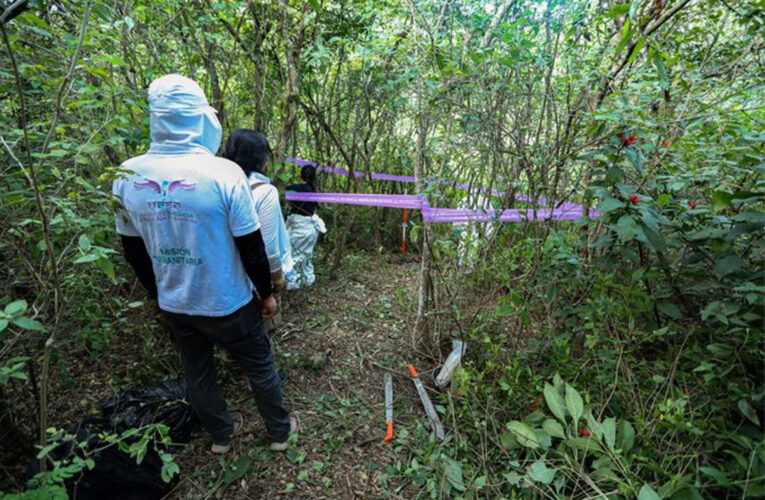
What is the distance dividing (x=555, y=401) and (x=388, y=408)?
3.54ft

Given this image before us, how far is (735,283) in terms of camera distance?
4.27 feet

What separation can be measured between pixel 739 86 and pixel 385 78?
2.56 m

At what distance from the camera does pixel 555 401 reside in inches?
62.5

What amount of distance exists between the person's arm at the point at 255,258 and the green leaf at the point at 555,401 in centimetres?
143

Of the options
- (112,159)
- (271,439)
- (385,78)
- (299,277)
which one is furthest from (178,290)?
(385,78)

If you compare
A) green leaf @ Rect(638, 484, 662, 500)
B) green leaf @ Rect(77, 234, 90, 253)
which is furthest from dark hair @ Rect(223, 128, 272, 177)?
green leaf @ Rect(638, 484, 662, 500)

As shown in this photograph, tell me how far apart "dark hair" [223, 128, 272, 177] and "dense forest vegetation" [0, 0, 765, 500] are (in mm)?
479

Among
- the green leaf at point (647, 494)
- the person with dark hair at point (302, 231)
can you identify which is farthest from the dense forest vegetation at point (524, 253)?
the person with dark hair at point (302, 231)

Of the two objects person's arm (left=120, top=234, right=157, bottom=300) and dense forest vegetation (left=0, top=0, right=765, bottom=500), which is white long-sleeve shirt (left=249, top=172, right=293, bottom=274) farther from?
dense forest vegetation (left=0, top=0, right=765, bottom=500)

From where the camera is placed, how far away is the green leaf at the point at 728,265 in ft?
4.21

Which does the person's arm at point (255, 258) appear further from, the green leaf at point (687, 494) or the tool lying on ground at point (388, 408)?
the green leaf at point (687, 494)

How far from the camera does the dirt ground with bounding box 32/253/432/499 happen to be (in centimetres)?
183

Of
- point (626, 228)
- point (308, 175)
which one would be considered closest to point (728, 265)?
point (626, 228)

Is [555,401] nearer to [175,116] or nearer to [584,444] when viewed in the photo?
[584,444]
